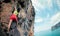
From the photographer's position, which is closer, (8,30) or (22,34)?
(8,30)

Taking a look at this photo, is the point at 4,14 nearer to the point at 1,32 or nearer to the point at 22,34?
the point at 1,32

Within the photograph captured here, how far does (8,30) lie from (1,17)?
0.88 meters

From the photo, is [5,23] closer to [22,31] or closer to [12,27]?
[12,27]

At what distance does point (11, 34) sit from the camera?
8008 millimetres

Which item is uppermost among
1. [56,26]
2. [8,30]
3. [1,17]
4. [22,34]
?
[1,17]

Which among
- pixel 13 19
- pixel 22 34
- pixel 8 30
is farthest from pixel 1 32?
pixel 22 34

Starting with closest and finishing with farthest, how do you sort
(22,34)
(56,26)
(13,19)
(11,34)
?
1. (13,19)
2. (11,34)
3. (22,34)
4. (56,26)

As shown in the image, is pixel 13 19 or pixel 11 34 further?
pixel 11 34

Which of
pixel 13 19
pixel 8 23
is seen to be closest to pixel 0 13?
pixel 8 23

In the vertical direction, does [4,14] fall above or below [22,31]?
above

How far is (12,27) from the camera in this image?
25.8ft

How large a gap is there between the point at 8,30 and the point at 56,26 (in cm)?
1154

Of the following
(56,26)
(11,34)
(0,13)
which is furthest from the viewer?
(56,26)

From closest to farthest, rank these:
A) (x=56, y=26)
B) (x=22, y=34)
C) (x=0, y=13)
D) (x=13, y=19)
→ (x=13, y=19)
(x=0, y=13)
(x=22, y=34)
(x=56, y=26)
